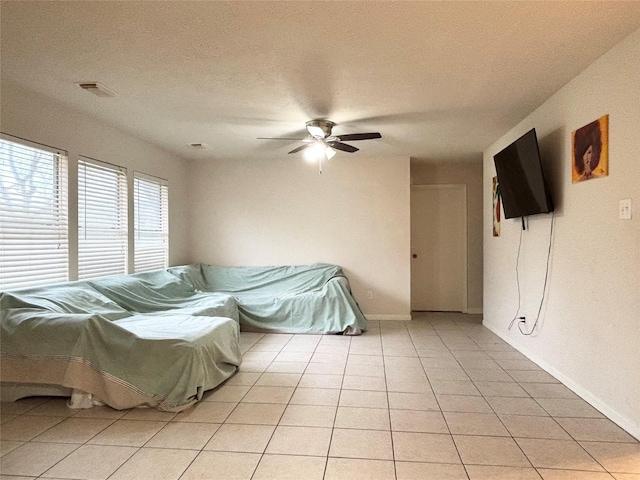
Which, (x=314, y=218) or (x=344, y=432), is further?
(x=314, y=218)

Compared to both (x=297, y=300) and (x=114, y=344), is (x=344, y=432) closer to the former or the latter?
(x=114, y=344)

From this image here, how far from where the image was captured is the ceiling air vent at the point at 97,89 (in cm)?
286

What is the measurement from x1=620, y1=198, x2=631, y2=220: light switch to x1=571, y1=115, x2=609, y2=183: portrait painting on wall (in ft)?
0.86

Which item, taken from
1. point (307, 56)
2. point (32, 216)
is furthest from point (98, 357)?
point (307, 56)

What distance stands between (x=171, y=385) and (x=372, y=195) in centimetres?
383

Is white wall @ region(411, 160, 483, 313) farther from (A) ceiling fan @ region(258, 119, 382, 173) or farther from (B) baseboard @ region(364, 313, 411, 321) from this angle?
(A) ceiling fan @ region(258, 119, 382, 173)

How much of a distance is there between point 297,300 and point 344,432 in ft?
8.52

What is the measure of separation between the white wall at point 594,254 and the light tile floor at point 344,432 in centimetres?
24

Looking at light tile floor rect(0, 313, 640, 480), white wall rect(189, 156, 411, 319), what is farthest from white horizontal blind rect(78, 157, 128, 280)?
white wall rect(189, 156, 411, 319)

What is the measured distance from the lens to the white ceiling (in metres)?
1.98

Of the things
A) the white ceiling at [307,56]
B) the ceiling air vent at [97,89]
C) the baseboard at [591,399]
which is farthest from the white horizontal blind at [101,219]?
the baseboard at [591,399]

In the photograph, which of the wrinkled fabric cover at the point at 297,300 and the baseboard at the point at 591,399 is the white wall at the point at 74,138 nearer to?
the wrinkled fabric cover at the point at 297,300

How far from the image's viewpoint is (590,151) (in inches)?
105

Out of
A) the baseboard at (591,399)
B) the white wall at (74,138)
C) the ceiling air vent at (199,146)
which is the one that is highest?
the ceiling air vent at (199,146)
